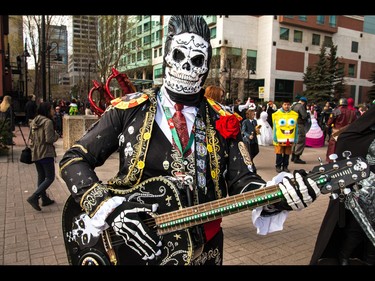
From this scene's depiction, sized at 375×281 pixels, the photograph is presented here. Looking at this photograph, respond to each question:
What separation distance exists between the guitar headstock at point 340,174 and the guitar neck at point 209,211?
Result: 0.23 meters

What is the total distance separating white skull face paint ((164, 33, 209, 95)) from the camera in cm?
194

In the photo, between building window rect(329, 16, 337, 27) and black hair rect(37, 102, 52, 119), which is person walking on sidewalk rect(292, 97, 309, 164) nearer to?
black hair rect(37, 102, 52, 119)

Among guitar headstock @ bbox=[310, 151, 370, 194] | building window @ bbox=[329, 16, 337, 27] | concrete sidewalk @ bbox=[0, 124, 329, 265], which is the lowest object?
concrete sidewalk @ bbox=[0, 124, 329, 265]

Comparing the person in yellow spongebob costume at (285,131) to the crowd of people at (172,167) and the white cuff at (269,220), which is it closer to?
the crowd of people at (172,167)

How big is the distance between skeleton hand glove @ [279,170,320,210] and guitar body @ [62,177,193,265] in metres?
0.56

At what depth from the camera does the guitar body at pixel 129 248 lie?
5.83 ft

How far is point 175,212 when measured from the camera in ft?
5.74

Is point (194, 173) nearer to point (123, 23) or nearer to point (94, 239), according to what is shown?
point (94, 239)

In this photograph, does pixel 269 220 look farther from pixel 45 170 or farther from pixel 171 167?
pixel 45 170

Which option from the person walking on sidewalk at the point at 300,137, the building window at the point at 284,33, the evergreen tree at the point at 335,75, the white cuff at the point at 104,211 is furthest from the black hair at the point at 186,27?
the building window at the point at 284,33

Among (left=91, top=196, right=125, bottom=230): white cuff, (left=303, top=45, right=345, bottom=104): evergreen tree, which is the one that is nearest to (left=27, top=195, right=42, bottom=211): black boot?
(left=91, top=196, right=125, bottom=230): white cuff
